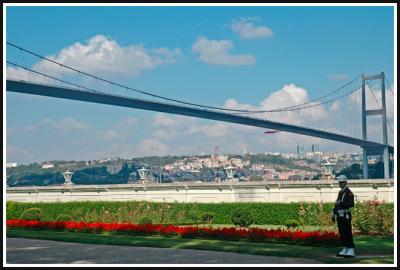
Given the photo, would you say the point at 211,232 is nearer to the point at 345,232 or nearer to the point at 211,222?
the point at 345,232

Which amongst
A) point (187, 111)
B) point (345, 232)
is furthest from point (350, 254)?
point (187, 111)

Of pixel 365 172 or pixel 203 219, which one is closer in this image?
pixel 203 219

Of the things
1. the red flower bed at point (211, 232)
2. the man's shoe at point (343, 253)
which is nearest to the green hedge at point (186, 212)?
the red flower bed at point (211, 232)

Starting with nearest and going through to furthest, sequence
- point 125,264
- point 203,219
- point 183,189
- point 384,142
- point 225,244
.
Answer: point 125,264 → point 225,244 → point 203,219 → point 183,189 → point 384,142

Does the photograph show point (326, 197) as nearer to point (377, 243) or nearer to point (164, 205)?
point (164, 205)

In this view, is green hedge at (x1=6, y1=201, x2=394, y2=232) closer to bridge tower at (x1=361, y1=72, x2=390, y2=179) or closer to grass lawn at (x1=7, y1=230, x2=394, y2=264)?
grass lawn at (x1=7, y1=230, x2=394, y2=264)

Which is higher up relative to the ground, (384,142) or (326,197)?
(384,142)

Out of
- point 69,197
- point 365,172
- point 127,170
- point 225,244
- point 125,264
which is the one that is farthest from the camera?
point 127,170

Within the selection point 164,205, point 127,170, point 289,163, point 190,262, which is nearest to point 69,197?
point 164,205
